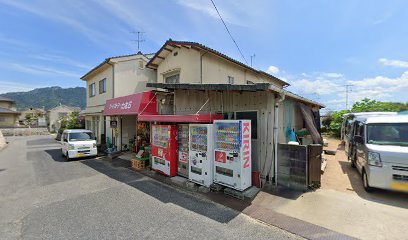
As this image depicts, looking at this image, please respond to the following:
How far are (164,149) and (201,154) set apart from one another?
1.93 metres

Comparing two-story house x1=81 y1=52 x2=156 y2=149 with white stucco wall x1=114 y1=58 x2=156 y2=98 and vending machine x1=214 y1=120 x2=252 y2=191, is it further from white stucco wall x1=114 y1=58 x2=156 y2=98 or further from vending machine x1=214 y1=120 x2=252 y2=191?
vending machine x1=214 y1=120 x2=252 y2=191

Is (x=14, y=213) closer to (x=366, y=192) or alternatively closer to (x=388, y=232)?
(x=388, y=232)

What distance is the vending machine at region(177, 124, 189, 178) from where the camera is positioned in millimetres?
6793

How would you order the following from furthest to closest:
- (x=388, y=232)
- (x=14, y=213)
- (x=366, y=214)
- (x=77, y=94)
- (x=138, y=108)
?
(x=77, y=94)
(x=138, y=108)
(x=14, y=213)
(x=366, y=214)
(x=388, y=232)

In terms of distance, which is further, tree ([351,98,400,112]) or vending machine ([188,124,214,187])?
tree ([351,98,400,112])

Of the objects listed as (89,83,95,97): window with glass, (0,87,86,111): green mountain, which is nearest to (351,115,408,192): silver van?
(89,83,95,97): window with glass

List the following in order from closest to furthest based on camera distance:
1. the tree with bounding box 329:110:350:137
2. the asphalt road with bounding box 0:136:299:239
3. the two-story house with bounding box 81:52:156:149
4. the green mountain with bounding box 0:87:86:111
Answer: the asphalt road with bounding box 0:136:299:239 < the two-story house with bounding box 81:52:156:149 < the tree with bounding box 329:110:350:137 < the green mountain with bounding box 0:87:86:111

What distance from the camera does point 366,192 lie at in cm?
544

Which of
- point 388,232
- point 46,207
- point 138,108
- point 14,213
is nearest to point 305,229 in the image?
point 388,232

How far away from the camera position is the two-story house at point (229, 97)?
6.02m

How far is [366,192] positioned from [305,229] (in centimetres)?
306

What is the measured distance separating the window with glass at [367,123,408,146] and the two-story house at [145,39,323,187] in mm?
2409

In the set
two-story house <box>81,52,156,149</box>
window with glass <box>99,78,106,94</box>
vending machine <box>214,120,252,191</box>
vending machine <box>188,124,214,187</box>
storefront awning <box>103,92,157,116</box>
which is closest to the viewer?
vending machine <box>214,120,252,191</box>

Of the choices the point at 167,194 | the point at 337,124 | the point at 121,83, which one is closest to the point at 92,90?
the point at 121,83
